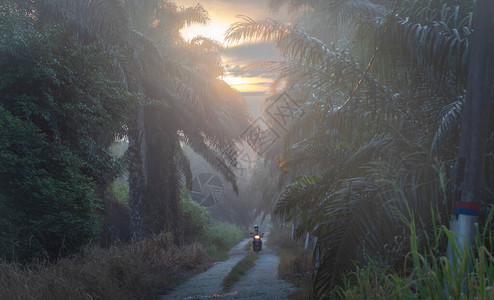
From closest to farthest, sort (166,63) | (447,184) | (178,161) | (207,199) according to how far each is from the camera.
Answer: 1. (447,184)
2. (166,63)
3. (178,161)
4. (207,199)

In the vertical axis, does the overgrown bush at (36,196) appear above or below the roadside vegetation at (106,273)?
above

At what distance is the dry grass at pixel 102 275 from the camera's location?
739 centimetres

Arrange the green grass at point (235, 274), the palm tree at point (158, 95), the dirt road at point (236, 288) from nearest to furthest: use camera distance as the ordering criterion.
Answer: the dirt road at point (236, 288)
the green grass at point (235, 274)
the palm tree at point (158, 95)

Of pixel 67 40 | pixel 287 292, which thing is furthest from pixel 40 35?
pixel 287 292

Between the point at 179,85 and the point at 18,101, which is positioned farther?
the point at 179,85

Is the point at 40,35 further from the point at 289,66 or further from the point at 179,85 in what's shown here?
the point at 179,85

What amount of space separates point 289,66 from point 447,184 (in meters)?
4.41

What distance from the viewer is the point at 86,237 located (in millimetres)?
10305

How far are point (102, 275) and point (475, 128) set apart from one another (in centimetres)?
721

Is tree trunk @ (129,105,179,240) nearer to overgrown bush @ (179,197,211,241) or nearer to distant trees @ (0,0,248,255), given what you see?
distant trees @ (0,0,248,255)

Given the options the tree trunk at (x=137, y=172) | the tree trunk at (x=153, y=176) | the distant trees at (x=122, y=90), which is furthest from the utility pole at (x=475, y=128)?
the tree trunk at (x=153, y=176)

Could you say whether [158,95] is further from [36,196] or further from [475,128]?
[475,128]

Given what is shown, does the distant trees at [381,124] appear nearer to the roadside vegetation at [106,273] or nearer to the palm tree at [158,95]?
the roadside vegetation at [106,273]

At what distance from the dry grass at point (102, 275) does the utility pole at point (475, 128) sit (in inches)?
229
